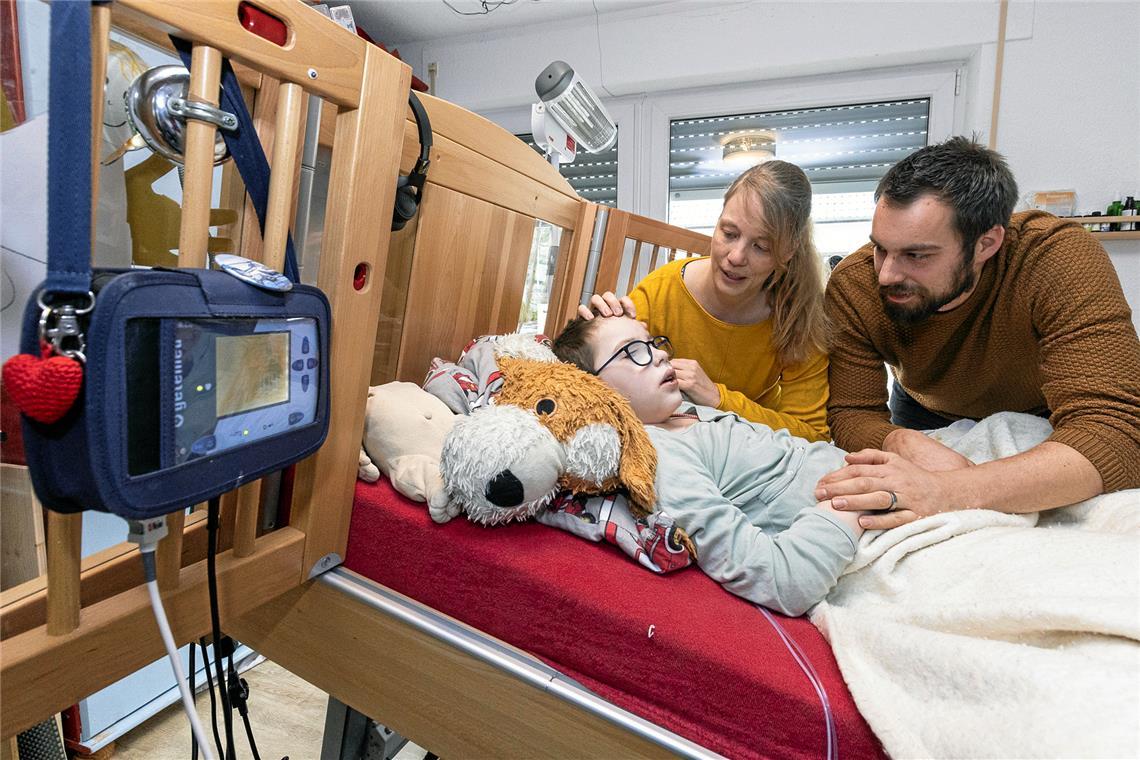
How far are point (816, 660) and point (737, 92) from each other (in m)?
2.85

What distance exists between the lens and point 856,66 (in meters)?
2.69

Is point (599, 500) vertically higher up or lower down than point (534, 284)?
lower down

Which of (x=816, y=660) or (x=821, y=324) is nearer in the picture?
(x=816, y=660)

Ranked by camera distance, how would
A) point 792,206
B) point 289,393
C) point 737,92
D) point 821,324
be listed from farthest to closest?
point 737,92 → point 821,324 → point 792,206 → point 289,393

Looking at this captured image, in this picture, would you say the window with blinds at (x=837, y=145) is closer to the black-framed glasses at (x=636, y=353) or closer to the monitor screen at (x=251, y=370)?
the black-framed glasses at (x=636, y=353)

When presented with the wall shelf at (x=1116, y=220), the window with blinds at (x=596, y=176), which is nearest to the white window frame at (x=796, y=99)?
the window with blinds at (x=596, y=176)

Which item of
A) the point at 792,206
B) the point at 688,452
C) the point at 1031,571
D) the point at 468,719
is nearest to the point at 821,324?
the point at 792,206

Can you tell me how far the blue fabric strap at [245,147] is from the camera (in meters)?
0.64

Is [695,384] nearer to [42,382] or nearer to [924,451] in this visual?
[924,451]

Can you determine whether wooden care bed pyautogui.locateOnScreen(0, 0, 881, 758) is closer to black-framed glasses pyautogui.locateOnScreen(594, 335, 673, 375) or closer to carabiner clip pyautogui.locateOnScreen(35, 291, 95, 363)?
carabiner clip pyautogui.locateOnScreen(35, 291, 95, 363)

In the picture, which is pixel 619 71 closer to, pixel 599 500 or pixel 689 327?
pixel 689 327

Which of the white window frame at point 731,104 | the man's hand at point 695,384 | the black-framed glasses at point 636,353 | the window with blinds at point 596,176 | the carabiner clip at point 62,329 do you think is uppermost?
the white window frame at point 731,104

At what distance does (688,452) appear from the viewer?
96 centimetres

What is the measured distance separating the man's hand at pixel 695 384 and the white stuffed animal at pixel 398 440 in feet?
1.72
